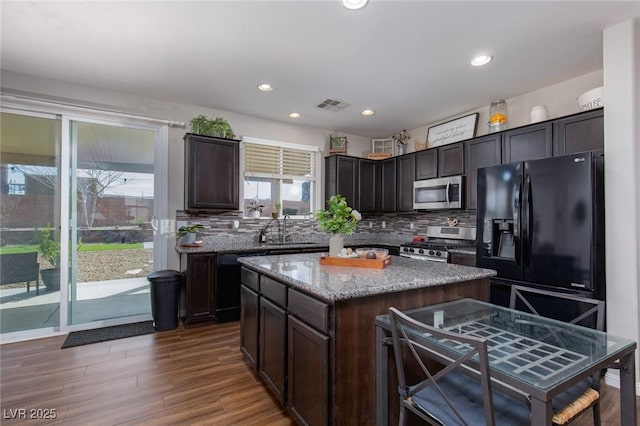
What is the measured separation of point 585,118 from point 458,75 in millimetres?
1176

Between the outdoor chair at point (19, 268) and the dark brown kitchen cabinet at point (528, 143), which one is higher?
the dark brown kitchen cabinet at point (528, 143)

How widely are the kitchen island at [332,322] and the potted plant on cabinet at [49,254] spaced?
2659 millimetres

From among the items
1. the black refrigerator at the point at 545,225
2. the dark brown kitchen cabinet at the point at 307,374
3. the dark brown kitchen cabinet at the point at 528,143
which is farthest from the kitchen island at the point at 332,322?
the dark brown kitchen cabinet at the point at 528,143

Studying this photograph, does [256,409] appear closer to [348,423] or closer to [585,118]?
[348,423]

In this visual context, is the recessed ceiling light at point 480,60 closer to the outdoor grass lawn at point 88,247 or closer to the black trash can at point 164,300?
the black trash can at point 164,300

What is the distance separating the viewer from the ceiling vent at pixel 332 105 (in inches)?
153

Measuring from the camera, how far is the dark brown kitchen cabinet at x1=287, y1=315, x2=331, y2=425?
60.9 inches

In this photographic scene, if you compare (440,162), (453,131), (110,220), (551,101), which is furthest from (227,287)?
(551,101)

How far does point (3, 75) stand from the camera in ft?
10.2

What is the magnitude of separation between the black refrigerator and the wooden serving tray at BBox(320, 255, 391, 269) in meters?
1.35

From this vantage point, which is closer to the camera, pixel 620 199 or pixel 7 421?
pixel 7 421

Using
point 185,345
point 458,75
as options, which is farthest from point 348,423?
point 458,75

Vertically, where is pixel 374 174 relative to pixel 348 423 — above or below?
above

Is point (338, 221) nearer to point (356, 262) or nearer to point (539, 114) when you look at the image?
point (356, 262)
